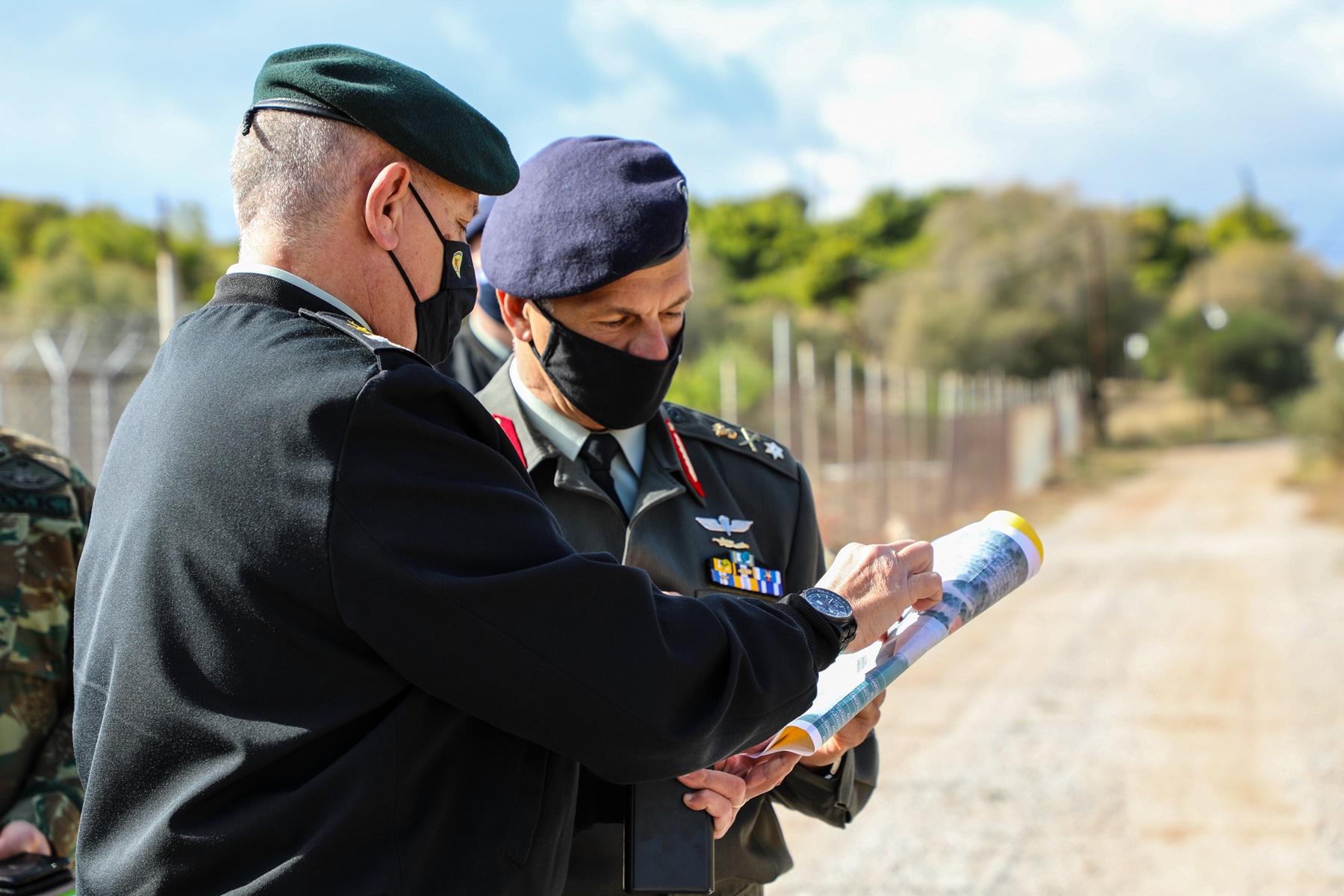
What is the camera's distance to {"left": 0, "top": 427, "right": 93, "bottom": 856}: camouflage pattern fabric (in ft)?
7.20

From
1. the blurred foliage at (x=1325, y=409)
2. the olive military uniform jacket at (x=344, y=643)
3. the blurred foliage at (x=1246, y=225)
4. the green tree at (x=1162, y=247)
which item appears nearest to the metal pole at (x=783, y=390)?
the olive military uniform jacket at (x=344, y=643)

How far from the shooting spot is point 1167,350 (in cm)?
4816

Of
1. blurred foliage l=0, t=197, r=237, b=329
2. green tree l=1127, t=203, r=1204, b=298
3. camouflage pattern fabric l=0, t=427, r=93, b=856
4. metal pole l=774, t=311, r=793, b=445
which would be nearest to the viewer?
camouflage pattern fabric l=0, t=427, r=93, b=856

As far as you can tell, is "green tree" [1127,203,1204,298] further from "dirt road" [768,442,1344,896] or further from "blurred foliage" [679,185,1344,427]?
"dirt road" [768,442,1344,896]

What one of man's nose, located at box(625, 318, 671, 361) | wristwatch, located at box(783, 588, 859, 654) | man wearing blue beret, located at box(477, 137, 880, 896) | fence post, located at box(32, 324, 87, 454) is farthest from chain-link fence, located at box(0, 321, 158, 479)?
wristwatch, located at box(783, 588, 859, 654)

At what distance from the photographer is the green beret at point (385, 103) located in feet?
4.66

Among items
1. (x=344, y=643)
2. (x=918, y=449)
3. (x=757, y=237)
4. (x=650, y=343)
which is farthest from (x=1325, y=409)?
(x=757, y=237)

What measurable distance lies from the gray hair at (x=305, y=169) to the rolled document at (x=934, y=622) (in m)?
0.95

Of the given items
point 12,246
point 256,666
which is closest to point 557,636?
point 256,666

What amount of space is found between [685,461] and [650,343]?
0.23 meters

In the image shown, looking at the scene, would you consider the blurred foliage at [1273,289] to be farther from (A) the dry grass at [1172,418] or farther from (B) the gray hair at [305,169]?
(B) the gray hair at [305,169]

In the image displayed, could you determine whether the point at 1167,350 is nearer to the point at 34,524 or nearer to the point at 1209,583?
the point at 1209,583

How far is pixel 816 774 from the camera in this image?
207 cm

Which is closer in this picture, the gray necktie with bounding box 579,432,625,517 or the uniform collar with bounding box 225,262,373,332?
the uniform collar with bounding box 225,262,373,332
